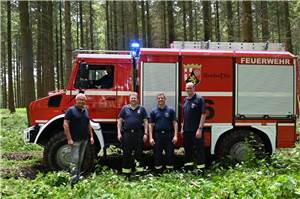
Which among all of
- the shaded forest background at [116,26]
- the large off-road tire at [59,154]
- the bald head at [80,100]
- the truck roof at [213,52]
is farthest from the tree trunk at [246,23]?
the bald head at [80,100]

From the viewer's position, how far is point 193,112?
1011cm

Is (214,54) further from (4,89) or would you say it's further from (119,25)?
(4,89)

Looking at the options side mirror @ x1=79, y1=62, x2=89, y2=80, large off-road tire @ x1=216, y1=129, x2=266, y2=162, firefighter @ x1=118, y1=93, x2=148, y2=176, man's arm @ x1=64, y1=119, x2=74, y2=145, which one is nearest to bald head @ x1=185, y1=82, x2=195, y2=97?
firefighter @ x1=118, y1=93, x2=148, y2=176

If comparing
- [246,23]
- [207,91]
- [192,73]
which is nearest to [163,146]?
[207,91]

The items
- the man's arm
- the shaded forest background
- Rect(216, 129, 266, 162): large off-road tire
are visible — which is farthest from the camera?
the shaded forest background

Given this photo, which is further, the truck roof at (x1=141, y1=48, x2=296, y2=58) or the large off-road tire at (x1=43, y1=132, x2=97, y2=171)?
the truck roof at (x1=141, y1=48, x2=296, y2=58)

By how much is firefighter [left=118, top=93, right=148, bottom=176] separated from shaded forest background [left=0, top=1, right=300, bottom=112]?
5.48 m

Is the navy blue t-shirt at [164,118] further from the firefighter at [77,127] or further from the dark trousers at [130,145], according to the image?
the firefighter at [77,127]

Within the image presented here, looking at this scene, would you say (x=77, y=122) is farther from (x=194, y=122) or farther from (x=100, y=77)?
(x=194, y=122)

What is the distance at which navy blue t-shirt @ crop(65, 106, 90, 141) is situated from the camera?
9328 millimetres

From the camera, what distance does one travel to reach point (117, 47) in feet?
122

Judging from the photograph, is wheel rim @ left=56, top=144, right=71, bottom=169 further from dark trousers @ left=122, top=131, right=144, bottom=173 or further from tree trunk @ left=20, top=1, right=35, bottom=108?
tree trunk @ left=20, top=1, right=35, bottom=108

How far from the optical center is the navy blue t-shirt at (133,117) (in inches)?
396

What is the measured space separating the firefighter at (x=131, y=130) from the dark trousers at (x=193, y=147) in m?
0.94
